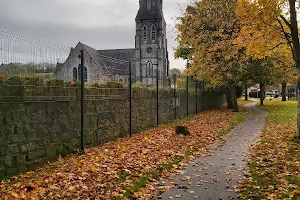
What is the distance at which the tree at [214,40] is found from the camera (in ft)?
83.7

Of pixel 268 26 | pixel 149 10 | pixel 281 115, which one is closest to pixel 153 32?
pixel 149 10

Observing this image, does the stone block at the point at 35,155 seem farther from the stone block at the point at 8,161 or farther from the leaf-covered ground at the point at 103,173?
the stone block at the point at 8,161

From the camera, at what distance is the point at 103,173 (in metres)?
7.29

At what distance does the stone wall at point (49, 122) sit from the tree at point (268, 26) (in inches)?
211

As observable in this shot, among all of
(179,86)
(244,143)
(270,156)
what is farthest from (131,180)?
(179,86)

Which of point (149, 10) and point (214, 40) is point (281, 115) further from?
point (149, 10)

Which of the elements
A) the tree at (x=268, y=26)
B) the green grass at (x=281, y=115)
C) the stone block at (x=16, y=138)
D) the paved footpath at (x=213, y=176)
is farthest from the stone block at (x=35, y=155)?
the green grass at (x=281, y=115)

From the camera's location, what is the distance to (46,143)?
8.55m

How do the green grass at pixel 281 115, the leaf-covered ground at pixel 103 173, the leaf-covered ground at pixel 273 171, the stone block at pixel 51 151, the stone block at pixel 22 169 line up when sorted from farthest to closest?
the green grass at pixel 281 115
the stone block at pixel 51 151
the stone block at pixel 22 169
the leaf-covered ground at pixel 273 171
the leaf-covered ground at pixel 103 173

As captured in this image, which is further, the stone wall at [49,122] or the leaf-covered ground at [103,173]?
the stone wall at [49,122]

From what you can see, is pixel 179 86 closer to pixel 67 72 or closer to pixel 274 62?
pixel 274 62

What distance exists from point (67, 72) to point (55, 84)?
0.81 meters

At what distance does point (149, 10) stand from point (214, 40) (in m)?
49.0

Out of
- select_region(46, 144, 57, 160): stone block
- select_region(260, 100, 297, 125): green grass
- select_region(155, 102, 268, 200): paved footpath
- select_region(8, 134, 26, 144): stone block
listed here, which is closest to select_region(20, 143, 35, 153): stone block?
select_region(8, 134, 26, 144): stone block
